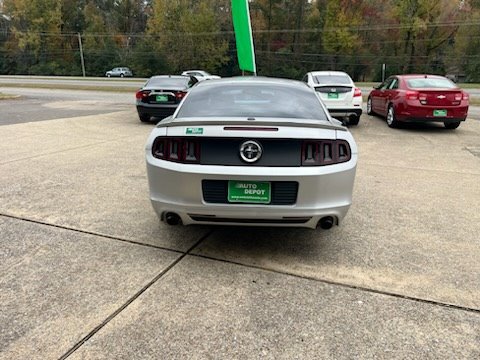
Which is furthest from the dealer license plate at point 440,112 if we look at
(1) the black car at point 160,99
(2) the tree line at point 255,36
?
(2) the tree line at point 255,36

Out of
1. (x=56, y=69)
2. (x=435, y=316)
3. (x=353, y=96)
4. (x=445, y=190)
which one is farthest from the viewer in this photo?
(x=56, y=69)

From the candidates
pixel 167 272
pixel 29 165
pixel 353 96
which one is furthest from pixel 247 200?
pixel 353 96

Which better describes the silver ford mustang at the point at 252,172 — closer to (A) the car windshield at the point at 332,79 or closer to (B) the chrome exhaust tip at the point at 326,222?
(B) the chrome exhaust tip at the point at 326,222

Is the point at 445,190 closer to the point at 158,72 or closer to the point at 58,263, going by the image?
the point at 58,263

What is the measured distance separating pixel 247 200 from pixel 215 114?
0.94m

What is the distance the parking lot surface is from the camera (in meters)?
2.46

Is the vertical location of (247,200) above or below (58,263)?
above

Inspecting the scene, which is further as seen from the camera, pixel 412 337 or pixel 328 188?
pixel 328 188

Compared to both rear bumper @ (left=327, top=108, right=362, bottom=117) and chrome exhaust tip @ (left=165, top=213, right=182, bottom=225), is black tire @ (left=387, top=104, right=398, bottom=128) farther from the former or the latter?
chrome exhaust tip @ (left=165, top=213, right=182, bottom=225)

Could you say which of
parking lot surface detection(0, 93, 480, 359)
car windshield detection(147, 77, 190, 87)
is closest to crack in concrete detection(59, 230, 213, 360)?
parking lot surface detection(0, 93, 480, 359)

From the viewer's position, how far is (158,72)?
5678 cm

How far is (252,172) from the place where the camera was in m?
3.10

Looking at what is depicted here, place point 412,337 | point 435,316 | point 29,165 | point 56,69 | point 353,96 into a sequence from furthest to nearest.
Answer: point 56,69 < point 353,96 < point 29,165 < point 435,316 < point 412,337

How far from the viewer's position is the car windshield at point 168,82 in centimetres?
1158
